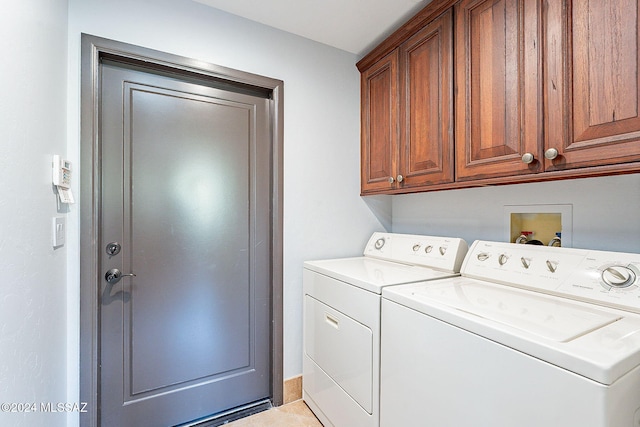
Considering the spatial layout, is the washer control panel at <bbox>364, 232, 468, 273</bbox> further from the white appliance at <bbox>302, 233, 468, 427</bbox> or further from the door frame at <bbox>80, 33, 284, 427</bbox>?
the door frame at <bbox>80, 33, 284, 427</bbox>

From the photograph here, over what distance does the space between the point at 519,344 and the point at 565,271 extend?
562mm

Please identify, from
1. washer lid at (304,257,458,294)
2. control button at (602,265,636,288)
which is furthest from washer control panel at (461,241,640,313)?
washer lid at (304,257,458,294)

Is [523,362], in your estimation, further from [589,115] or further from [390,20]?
[390,20]

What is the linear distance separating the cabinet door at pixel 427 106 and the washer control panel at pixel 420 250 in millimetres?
355

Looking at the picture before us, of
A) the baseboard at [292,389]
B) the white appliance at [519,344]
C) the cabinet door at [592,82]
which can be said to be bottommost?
the baseboard at [292,389]

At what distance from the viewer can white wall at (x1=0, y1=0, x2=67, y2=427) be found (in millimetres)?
778

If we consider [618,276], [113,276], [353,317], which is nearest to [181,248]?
[113,276]

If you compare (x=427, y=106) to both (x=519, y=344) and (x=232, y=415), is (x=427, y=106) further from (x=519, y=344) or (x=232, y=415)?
(x=232, y=415)

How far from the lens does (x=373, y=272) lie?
152cm

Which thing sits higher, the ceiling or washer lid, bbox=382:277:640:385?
the ceiling

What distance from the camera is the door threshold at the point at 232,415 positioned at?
165 cm

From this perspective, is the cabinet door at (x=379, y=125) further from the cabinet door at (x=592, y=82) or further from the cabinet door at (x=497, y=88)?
the cabinet door at (x=592, y=82)

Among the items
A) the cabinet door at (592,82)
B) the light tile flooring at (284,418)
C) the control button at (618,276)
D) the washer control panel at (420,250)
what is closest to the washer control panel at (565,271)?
the control button at (618,276)

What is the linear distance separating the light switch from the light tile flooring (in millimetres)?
1304
